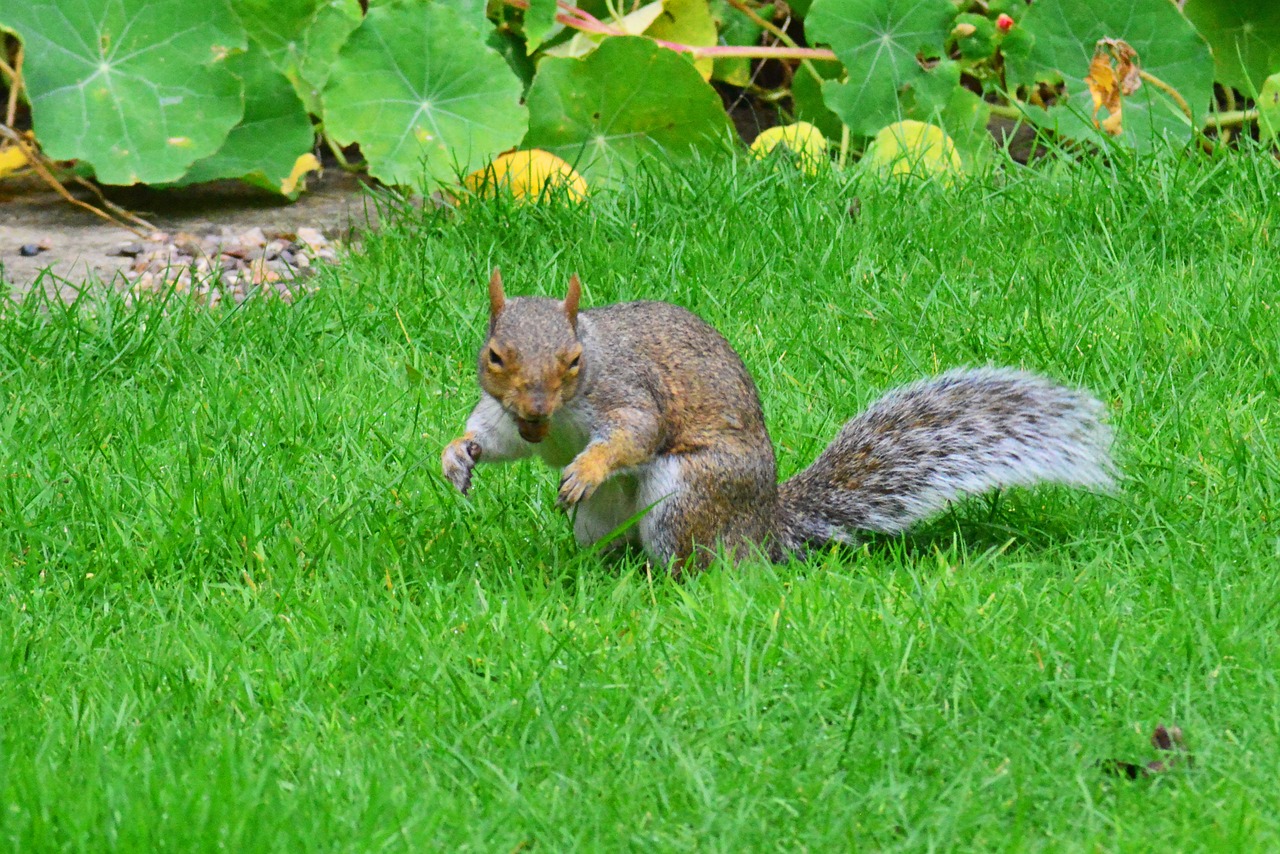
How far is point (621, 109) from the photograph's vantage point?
3.95 m

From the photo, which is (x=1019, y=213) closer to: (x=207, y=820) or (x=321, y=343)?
(x=321, y=343)

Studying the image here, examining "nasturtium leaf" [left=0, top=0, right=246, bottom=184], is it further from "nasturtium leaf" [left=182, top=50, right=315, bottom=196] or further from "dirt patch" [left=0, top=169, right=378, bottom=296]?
"dirt patch" [left=0, top=169, right=378, bottom=296]

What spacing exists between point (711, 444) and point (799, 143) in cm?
184

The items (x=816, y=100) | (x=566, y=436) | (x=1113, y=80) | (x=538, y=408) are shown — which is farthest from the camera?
(x=816, y=100)

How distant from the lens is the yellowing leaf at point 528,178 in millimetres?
3641

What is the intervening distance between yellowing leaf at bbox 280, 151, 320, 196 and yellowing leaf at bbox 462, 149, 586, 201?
20.2 inches

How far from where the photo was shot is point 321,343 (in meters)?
3.17

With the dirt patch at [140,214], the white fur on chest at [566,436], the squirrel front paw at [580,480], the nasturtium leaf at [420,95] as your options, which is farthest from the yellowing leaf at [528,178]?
the squirrel front paw at [580,480]

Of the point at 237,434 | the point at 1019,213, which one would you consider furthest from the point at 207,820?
the point at 1019,213

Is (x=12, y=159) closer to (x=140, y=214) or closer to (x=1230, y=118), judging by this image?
(x=140, y=214)

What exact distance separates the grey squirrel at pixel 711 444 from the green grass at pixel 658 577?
9 cm

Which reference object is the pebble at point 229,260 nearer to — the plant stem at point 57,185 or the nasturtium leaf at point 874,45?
the plant stem at point 57,185

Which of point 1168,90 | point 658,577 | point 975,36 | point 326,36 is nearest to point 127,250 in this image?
point 326,36

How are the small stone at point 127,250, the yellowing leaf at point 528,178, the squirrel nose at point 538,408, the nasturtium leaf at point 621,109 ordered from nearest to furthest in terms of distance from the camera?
the squirrel nose at point 538,408 < the yellowing leaf at point 528,178 < the small stone at point 127,250 < the nasturtium leaf at point 621,109
